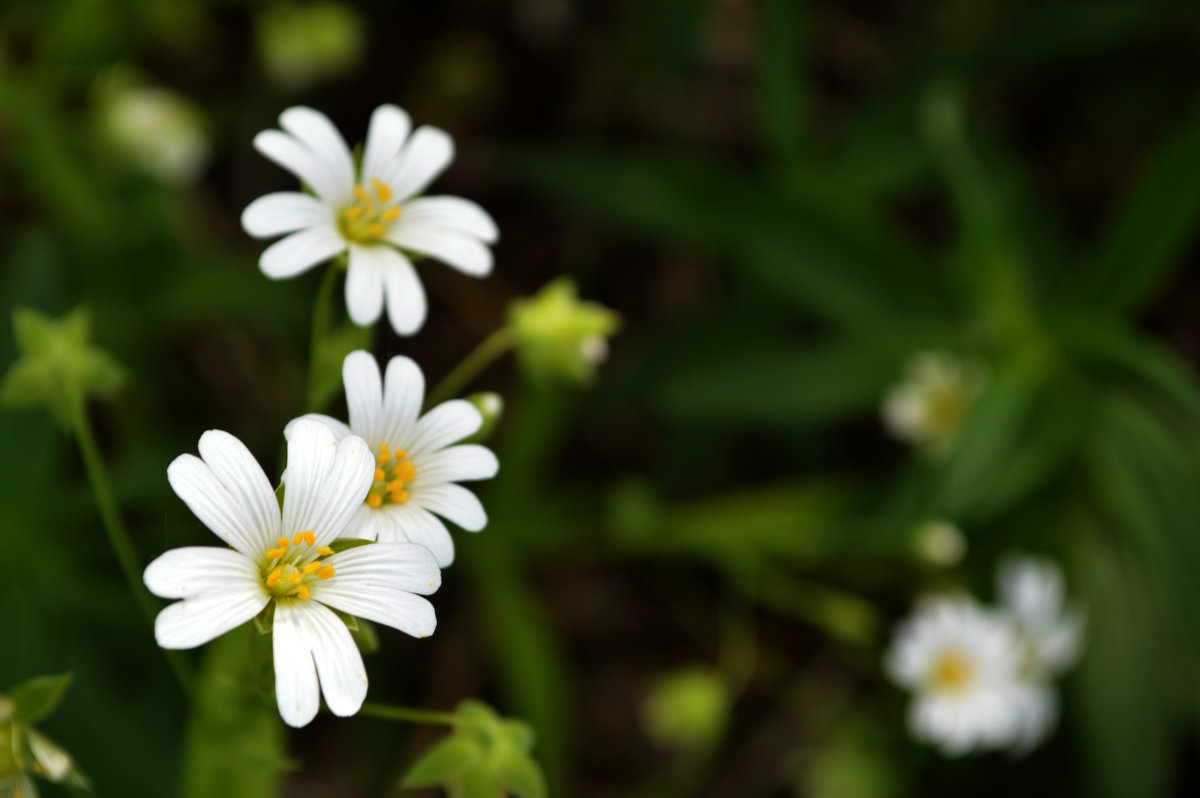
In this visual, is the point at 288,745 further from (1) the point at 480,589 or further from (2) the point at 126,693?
(1) the point at 480,589

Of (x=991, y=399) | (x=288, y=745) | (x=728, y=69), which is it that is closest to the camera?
(x=991, y=399)

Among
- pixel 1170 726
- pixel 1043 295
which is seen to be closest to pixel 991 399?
pixel 1043 295

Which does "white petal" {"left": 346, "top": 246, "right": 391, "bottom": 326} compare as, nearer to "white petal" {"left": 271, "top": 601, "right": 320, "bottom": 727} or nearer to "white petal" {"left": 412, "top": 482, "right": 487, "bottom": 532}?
"white petal" {"left": 412, "top": 482, "right": 487, "bottom": 532}

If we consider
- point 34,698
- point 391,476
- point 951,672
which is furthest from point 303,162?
point 951,672

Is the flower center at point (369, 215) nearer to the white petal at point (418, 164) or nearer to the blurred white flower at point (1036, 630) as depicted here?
the white petal at point (418, 164)

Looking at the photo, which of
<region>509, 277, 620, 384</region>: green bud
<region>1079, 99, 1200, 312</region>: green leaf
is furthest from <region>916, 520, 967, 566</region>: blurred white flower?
<region>509, 277, 620, 384</region>: green bud

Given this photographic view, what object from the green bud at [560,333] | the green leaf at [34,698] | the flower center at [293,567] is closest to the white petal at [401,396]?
the flower center at [293,567]
